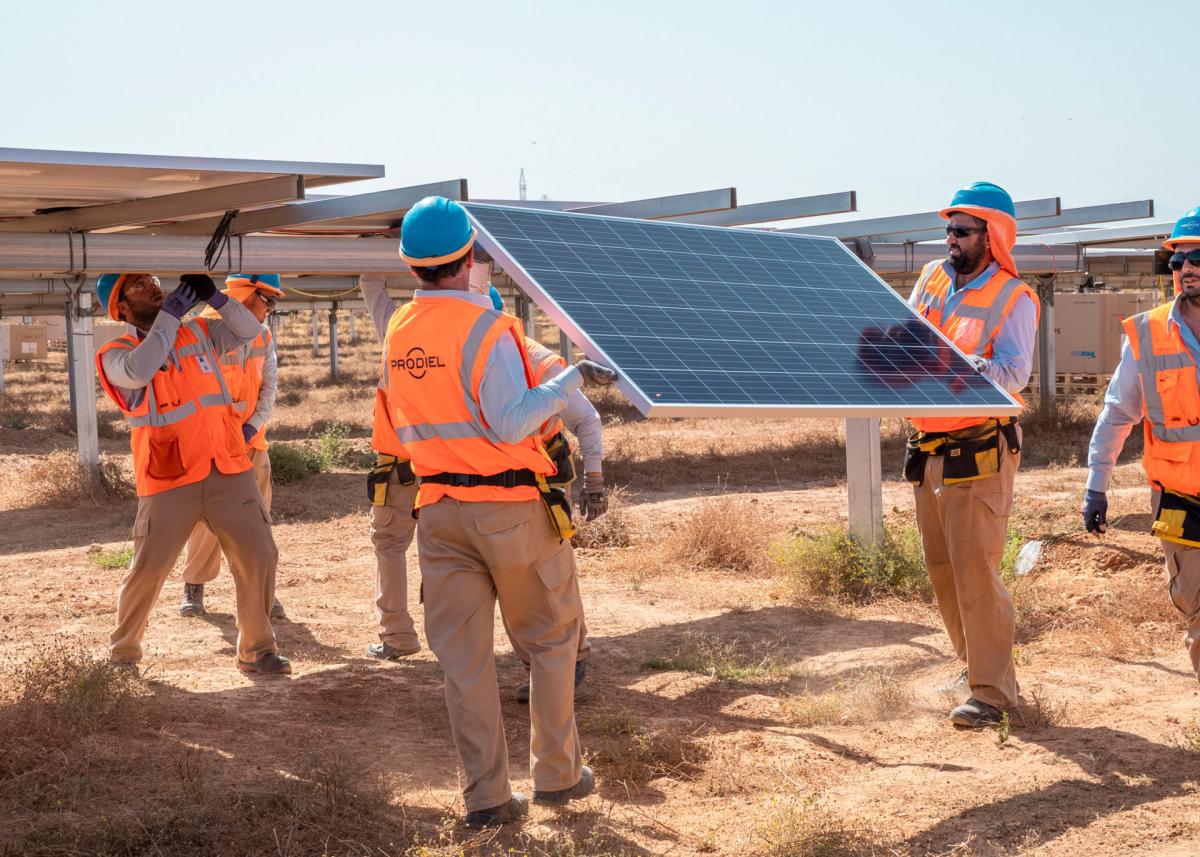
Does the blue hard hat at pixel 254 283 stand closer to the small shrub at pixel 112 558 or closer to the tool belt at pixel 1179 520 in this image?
the small shrub at pixel 112 558

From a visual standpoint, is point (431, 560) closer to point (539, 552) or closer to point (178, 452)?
point (539, 552)

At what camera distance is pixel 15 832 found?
15.0ft

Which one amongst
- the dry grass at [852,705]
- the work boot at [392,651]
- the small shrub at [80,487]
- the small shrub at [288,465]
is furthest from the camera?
the small shrub at [288,465]

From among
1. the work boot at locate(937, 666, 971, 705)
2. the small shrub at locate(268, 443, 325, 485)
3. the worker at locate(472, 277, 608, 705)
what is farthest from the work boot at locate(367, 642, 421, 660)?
the small shrub at locate(268, 443, 325, 485)

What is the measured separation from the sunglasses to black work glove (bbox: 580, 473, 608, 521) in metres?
2.66

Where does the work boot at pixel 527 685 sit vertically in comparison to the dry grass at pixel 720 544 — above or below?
below

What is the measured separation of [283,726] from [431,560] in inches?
76.9

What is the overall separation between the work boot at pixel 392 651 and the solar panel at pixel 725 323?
2.79m

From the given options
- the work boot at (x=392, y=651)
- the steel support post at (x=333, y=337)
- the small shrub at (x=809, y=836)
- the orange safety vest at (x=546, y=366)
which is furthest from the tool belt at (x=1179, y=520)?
the steel support post at (x=333, y=337)

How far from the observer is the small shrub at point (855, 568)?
9391 millimetres

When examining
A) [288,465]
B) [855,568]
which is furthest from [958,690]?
[288,465]

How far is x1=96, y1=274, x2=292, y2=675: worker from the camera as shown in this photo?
6820 mm

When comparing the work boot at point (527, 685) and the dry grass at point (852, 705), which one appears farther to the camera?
the work boot at point (527, 685)

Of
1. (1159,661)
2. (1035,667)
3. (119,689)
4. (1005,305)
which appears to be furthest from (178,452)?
(1159,661)
